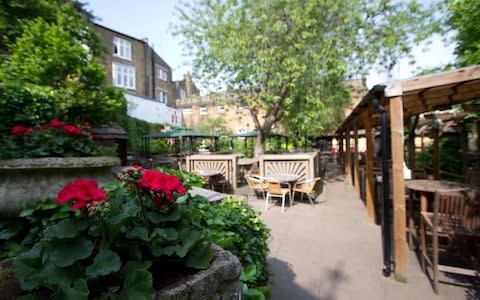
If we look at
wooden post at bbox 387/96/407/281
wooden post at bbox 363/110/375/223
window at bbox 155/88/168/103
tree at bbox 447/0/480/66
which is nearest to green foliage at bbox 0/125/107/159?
wooden post at bbox 387/96/407/281

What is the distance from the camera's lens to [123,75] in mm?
20844

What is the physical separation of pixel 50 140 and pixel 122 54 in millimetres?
21727

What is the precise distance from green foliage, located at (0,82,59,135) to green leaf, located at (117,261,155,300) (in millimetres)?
4007

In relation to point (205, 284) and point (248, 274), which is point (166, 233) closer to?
point (205, 284)

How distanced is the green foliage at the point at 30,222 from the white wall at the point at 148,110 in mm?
17390

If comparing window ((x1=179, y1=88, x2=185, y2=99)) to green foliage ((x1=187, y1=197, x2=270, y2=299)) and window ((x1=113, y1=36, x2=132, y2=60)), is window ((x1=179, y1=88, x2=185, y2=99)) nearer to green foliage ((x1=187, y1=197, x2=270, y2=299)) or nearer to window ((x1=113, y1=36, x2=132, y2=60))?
window ((x1=113, y1=36, x2=132, y2=60))

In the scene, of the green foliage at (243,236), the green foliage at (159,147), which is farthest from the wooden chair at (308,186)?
the green foliage at (159,147)

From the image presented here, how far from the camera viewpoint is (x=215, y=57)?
8305mm

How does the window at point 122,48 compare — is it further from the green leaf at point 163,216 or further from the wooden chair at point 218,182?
the green leaf at point 163,216

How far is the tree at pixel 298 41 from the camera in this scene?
24.2ft

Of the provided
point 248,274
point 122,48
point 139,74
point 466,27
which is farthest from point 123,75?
point 248,274

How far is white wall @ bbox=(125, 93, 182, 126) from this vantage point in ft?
61.7

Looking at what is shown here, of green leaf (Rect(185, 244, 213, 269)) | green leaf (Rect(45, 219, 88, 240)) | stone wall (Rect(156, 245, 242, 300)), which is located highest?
green leaf (Rect(45, 219, 88, 240))

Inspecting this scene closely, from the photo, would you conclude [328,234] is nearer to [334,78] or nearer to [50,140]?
[50,140]
